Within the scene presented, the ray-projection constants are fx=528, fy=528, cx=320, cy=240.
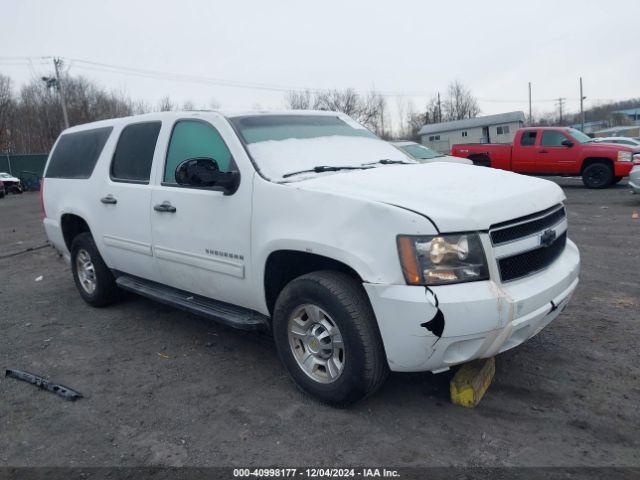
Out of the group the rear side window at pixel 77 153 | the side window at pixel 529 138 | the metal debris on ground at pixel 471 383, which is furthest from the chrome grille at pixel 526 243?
the side window at pixel 529 138

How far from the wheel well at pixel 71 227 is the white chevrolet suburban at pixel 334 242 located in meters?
1.02

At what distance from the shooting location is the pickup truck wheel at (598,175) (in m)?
14.7

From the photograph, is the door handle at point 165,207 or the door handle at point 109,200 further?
the door handle at point 109,200

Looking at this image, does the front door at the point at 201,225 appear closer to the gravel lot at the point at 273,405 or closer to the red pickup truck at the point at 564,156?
the gravel lot at the point at 273,405

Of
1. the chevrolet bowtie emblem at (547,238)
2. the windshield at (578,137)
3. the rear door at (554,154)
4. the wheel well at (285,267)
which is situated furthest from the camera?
the windshield at (578,137)

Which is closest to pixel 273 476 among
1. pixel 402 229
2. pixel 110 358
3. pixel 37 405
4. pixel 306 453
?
pixel 306 453

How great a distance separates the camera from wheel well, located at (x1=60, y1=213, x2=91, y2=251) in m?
5.67

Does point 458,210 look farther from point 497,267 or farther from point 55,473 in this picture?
point 55,473

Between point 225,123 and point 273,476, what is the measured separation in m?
2.37

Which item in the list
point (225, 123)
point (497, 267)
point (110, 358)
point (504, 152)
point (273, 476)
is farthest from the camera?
point (504, 152)

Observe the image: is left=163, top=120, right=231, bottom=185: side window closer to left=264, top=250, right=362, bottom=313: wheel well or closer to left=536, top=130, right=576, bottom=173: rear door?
left=264, top=250, right=362, bottom=313: wheel well

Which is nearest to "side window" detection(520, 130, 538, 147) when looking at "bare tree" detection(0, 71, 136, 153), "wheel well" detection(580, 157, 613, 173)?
"wheel well" detection(580, 157, 613, 173)

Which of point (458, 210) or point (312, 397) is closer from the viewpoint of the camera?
point (458, 210)

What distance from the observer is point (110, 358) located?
4.25m
